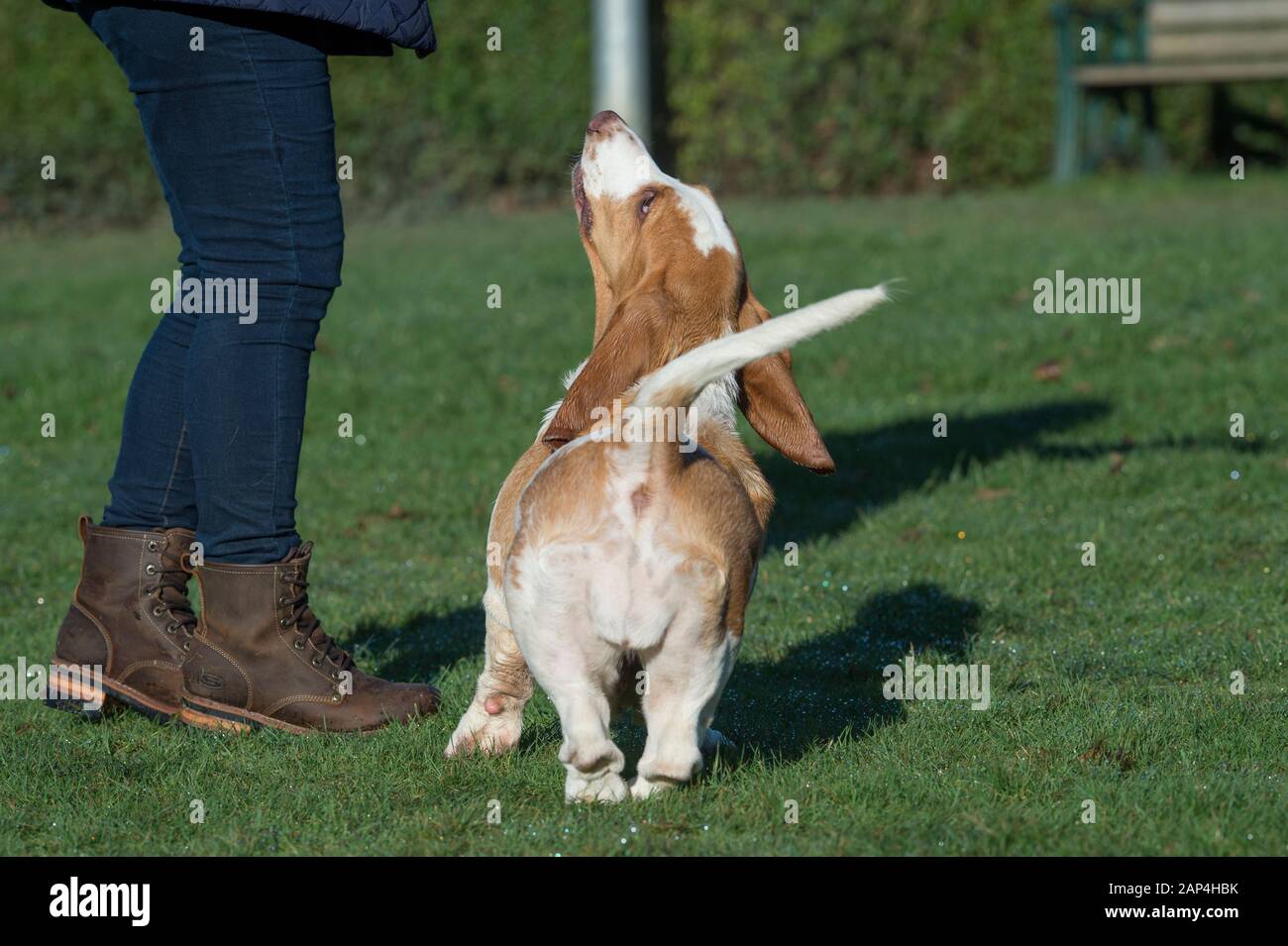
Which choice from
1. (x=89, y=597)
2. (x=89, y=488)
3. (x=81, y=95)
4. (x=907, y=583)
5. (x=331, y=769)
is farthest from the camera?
(x=81, y=95)

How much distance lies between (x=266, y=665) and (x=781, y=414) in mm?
1458

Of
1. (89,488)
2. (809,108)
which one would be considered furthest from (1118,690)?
(809,108)

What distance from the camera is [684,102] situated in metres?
14.6

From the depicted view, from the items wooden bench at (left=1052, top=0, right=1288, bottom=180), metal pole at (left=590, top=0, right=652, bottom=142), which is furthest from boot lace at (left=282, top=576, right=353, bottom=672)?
wooden bench at (left=1052, top=0, right=1288, bottom=180)

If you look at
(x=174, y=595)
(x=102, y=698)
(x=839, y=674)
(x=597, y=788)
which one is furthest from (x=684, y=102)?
(x=597, y=788)

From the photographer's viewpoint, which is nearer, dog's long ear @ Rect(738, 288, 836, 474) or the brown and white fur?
the brown and white fur

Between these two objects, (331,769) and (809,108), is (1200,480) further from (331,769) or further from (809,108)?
(809,108)

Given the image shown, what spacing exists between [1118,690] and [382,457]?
4311 mm

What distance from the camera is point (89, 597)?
4.16m

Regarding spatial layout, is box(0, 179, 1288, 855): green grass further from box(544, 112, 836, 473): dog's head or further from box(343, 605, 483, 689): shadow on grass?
box(544, 112, 836, 473): dog's head

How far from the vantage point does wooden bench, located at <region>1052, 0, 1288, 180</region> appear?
14109mm

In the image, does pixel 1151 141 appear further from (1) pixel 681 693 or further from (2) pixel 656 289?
(1) pixel 681 693

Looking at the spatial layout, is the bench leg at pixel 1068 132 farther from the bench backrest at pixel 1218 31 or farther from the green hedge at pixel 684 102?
the bench backrest at pixel 1218 31

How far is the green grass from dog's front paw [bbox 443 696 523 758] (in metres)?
0.09
